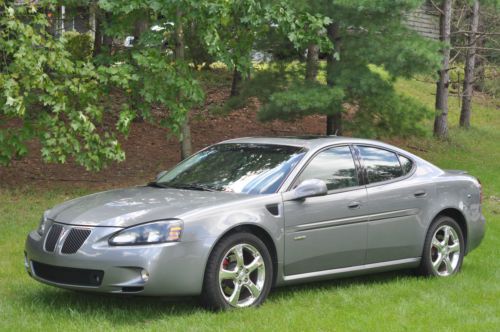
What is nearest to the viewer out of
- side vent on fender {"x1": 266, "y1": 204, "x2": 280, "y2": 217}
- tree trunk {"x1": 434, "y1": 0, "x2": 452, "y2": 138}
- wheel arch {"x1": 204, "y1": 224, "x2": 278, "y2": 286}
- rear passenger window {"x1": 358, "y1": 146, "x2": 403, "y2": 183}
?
wheel arch {"x1": 204, "y1": 224, "x2": 278, "y2": 286}

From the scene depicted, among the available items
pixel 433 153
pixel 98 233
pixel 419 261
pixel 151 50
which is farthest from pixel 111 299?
pixel 433 153

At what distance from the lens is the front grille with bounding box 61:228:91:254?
6.51 metres

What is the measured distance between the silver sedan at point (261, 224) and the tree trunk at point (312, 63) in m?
7.92

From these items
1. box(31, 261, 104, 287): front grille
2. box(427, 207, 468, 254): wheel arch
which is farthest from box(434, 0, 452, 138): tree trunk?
box(31, 261, 104, 287): front grille

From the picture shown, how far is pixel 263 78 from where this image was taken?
16859mm

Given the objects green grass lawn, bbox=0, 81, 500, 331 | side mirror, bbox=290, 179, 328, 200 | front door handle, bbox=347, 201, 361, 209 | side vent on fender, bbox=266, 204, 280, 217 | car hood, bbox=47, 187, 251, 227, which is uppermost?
side mirror, bbox=290, 179, 328, 200

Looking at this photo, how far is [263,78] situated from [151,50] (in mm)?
4206

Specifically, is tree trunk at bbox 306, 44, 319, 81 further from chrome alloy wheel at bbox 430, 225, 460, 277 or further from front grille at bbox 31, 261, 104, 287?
front grille at bbox 31, 261, 104, 287

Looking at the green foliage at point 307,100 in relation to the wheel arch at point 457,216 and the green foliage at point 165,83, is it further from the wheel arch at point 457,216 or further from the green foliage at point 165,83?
the wheel arch at point 457,216

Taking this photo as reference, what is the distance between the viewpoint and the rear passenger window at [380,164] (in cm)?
808

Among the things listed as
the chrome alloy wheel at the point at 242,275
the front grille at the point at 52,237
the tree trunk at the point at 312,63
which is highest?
the tree trunk at the point at 312,63

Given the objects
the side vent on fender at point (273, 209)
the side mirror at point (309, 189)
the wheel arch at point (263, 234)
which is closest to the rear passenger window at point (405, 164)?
the side mirror at point (309, 189)

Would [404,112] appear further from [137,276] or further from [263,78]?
[137,276]

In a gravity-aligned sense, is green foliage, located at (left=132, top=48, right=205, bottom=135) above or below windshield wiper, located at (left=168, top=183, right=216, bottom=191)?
above
